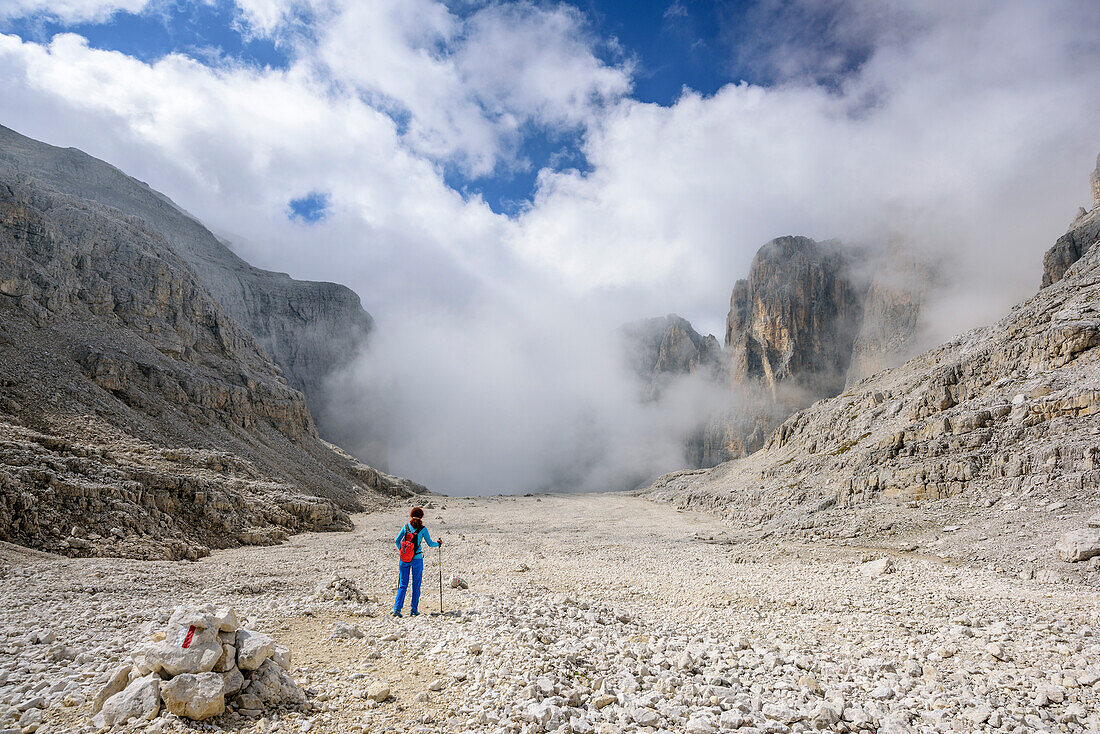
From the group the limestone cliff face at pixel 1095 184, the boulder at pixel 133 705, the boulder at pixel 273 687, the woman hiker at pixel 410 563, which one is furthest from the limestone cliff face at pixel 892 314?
the boulder at pixel 133 705

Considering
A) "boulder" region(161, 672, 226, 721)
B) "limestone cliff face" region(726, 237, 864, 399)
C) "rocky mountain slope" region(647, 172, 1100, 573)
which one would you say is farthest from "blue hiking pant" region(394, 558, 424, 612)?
"limestone cliff face" region(726, 237, 864, 399)

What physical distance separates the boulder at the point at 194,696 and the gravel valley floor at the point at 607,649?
0.11 metres

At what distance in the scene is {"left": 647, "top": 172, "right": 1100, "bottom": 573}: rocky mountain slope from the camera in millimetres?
21719

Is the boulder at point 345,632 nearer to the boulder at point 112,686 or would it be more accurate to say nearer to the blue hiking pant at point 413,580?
the blue hiking pant at point 413,580

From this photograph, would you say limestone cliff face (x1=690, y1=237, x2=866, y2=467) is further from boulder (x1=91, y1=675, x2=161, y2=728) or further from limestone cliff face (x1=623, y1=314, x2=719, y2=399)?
boulder (x1=91, y1=675, x2=161, y2=728)

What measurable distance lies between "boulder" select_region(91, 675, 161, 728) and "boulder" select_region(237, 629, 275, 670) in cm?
82

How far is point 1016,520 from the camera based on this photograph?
70.1 feet

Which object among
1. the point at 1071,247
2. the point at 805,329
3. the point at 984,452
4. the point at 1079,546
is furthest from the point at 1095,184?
the point at 1079,546

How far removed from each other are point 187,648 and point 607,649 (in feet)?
19.7

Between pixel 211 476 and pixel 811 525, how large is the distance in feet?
130

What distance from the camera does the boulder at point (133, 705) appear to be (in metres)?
5.32

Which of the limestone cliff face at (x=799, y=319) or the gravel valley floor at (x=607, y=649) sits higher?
the limestone cliff face at (x=799, y=319)

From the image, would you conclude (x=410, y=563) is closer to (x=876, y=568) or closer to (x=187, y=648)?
(x=187, y=648)

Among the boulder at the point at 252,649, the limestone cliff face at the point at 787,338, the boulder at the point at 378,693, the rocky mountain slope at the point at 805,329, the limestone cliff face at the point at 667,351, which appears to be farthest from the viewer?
the limestone cliff face at the point at 667,351
